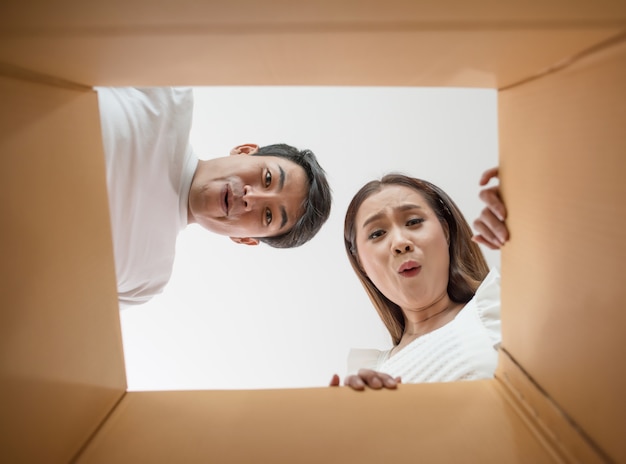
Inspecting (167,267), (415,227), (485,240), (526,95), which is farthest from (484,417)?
(167,267)

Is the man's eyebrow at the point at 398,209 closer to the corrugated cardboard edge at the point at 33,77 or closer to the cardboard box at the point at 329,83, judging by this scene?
the cardboard box at the point at 329,83

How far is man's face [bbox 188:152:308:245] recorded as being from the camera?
133 centimetres

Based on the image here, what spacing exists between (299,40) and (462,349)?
2.77 ft

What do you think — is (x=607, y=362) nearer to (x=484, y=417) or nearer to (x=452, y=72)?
(x=484, y=417)

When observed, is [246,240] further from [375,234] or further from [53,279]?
[53,279]

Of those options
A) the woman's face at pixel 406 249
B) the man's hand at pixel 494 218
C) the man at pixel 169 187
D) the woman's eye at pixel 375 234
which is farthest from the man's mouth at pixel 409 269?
the man's hand at pixel 494 218

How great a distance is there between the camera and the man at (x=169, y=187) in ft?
3.86

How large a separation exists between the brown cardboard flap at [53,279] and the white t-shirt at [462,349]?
65 cm

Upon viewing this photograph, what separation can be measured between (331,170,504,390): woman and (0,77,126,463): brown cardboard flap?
71 centimetres

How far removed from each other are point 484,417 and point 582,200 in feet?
0.86

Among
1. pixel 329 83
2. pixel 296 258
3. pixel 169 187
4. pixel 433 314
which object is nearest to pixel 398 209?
pixel 433 314

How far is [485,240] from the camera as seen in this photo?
0.73 metres

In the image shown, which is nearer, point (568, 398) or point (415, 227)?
point (568, 398)

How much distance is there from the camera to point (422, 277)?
1.39 meters
